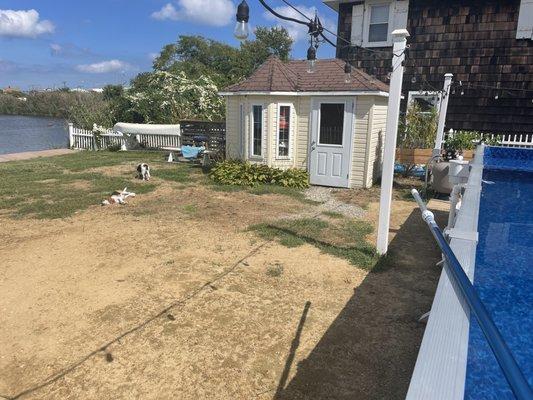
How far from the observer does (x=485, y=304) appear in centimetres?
304

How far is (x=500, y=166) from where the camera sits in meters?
8.41

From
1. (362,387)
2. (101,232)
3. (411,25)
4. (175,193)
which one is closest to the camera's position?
(362,387)

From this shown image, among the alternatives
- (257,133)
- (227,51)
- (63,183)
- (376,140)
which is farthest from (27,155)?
(227,51)

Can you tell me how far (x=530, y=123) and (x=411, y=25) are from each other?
5.14 meters

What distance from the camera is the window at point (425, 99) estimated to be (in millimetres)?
12804

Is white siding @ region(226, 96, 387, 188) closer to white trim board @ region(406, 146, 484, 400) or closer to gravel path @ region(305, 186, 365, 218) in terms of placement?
gravel path @ region(305, 186, 365, 218)

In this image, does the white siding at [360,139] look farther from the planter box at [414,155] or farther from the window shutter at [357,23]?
the window shutter at [357,23]

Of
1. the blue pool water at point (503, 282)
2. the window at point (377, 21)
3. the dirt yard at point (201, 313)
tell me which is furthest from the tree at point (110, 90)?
the blue pool water at point (503, 282)

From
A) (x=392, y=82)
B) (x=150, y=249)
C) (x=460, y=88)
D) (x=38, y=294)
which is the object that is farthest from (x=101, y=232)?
(x=460, y=88)

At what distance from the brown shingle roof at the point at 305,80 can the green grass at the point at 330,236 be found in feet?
13.5

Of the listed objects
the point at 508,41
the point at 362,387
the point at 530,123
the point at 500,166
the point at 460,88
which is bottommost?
the point at 362,387

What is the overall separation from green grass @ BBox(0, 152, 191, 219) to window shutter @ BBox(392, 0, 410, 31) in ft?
29.7

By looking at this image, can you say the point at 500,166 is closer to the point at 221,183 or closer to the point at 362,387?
the point at 221,183

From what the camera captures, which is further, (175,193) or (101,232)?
(175,193)
